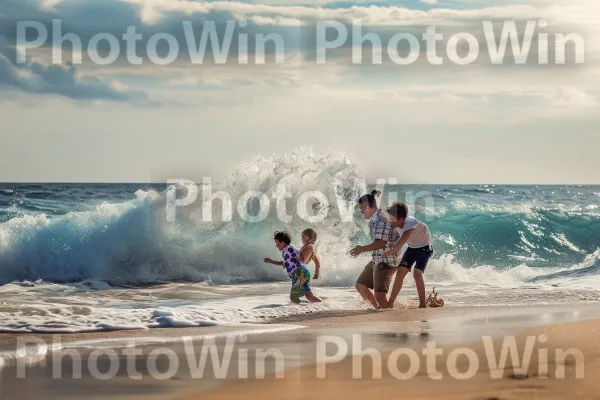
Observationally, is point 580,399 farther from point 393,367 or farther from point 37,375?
point 37,375

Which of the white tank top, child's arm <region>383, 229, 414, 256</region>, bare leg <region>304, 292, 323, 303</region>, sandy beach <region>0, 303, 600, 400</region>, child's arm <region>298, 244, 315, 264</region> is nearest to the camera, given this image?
sandy beach <region>0, 303, 600, 400</region>

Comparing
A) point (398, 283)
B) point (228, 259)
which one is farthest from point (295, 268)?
point (228, 259)

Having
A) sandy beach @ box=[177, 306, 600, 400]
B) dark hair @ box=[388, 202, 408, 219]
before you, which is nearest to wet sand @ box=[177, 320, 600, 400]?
sandy beach @ box=[177, 306, 600, 400]

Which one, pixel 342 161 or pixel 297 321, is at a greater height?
pixel 342 161

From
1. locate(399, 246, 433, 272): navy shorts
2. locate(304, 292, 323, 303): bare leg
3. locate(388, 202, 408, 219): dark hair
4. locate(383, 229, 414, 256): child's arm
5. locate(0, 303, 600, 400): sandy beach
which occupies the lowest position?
locate(0, 303, 600, 400): sandy beach

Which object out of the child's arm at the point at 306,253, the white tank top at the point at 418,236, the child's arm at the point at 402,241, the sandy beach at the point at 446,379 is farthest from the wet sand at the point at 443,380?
the child's arm at the point at 306,253

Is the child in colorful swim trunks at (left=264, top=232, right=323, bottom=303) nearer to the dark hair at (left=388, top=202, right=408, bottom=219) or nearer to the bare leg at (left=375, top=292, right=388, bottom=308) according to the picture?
the bare leg at (left=375, top=292, right=388, bottom=308)

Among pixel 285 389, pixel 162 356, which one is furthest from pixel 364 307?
pixel 285 389

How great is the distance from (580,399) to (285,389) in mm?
2013

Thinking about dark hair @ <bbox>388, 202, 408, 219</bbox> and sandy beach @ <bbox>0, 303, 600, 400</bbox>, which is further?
dark hair @ <bbox>388, 202, 408, 219</bbox>

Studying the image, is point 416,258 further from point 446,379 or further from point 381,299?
point 446,379

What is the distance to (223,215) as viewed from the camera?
801 inches

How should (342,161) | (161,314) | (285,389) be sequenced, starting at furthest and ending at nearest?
1. (342,161)
2. (161,314)
3. (285,389)

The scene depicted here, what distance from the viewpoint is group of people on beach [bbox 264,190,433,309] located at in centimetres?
1124
